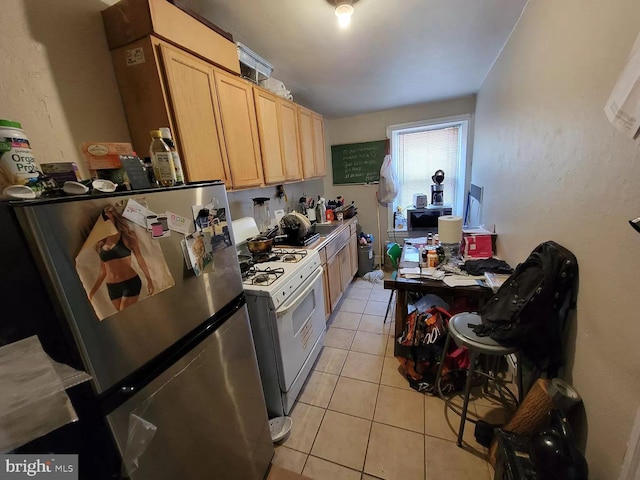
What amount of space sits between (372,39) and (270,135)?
1.02 metres

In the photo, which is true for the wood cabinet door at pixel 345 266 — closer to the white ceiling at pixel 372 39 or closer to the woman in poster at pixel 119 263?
the white ceiling at pixel 372 39

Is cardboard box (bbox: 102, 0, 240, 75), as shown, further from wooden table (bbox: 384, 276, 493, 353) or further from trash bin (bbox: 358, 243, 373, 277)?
trash bin (bbox: 358, 243, 373, 277)

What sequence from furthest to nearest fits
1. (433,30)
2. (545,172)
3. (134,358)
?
1. (433,30)
2. (545,172)
3. (134,358)

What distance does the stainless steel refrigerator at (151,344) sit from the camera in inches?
21.0

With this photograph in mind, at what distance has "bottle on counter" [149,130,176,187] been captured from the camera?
35.1 inches

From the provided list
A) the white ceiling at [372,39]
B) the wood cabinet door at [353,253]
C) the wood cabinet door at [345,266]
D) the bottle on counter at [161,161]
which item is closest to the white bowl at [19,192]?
the bottle on counter at [161,161]

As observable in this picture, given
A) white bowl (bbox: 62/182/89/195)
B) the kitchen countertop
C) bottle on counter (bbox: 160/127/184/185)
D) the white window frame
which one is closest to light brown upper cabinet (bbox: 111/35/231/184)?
bottle on counter (bbox: 160/127/184/185)

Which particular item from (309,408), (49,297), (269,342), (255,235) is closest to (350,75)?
(255,235)

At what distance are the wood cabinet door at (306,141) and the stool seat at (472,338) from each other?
6.69 ft

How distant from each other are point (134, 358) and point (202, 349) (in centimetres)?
24

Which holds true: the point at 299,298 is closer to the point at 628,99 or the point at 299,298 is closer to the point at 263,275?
the point at 263,275

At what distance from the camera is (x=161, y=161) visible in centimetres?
89

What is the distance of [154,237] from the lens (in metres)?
0.73

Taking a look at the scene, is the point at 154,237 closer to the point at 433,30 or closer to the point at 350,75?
the point at 433,30
